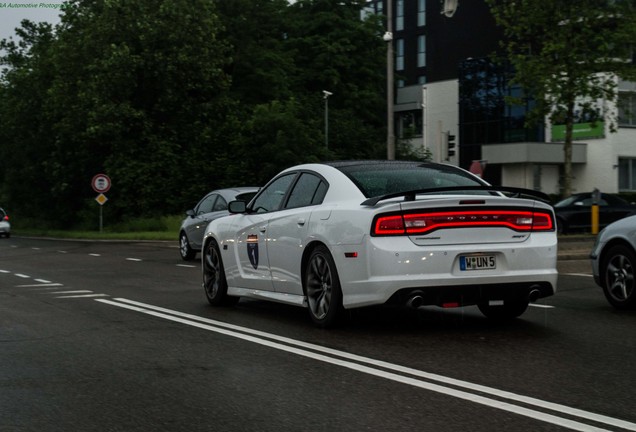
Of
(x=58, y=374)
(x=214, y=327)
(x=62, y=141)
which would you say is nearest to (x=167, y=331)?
(x=214, y=327)

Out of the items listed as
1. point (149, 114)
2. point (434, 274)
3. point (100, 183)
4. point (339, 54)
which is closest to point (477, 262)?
point (434, 274)

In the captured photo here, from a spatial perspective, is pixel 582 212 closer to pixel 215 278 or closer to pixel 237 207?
pixel 215 278

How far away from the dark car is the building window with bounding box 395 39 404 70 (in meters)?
44.3

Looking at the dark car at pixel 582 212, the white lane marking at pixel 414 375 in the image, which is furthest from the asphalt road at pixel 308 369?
the dark car at pixel 582 212

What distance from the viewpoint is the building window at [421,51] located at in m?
73.9

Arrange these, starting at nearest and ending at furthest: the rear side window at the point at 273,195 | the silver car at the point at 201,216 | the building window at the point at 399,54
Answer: the rear side window at the point at 273,195 < the silver car at the point at 201,216 < the building window at the point at 399,54

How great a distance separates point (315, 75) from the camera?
195 feet

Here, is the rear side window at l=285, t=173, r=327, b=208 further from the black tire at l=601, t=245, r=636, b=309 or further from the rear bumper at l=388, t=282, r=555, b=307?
the black tire at l=601, t=245, r=636, b=309

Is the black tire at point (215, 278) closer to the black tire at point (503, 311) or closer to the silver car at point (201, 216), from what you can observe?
the black tire at point (503, 311)

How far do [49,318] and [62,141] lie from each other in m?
39.0

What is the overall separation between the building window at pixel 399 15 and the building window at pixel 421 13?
5.44 feet

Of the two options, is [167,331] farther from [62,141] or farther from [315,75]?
[315,75]

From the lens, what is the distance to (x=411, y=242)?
7.93 meters

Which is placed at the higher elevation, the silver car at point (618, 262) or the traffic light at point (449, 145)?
the traffic light at point (449, 145)
